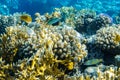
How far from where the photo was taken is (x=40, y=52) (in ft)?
15.9

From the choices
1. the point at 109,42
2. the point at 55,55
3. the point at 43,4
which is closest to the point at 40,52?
the point at 55,55

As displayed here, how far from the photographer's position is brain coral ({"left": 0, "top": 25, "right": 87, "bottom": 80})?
4633 millimetres

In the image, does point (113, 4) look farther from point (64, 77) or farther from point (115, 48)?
point (64, 77)

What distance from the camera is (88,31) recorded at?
29.0ft

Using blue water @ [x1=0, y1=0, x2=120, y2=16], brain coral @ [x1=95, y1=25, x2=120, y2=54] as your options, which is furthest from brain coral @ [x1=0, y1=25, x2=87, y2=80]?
blue water @ [x1=0, y1=0, x2=120, y2=16]

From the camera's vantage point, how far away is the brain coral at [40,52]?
463 cm

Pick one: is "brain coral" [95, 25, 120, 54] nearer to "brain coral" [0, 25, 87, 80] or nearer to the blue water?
"brain coral" [0, 25, 87, 80]

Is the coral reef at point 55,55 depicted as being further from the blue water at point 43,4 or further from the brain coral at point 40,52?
the blue water at point 43,4

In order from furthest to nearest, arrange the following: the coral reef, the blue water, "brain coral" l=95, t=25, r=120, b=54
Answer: the blue water → "brain coral" l=95, t=25, r=120, b=54 → the coral reef

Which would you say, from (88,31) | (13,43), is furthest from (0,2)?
(13,43)

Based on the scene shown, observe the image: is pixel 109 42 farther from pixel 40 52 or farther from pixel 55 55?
pixel 40 52

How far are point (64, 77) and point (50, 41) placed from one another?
2.79 ft

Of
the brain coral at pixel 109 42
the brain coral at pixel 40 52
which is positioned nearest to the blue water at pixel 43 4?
the brain coral at pixel 109 42

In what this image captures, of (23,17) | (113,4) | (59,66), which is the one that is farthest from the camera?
(113,4)
